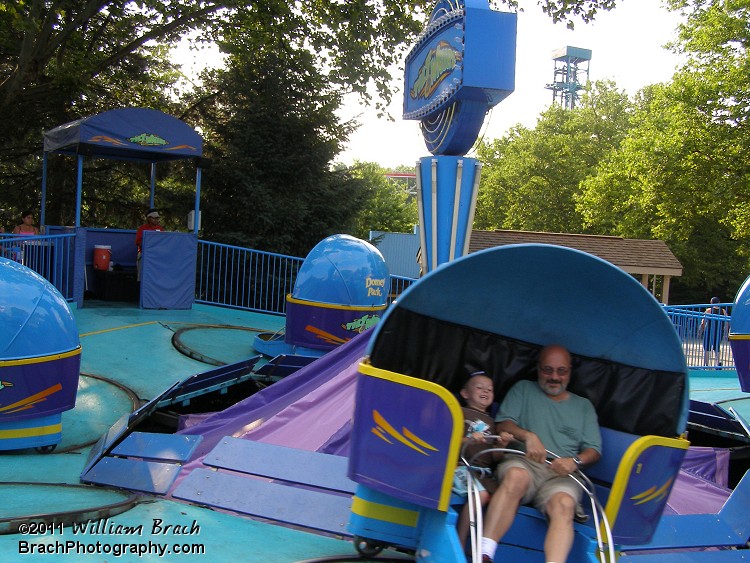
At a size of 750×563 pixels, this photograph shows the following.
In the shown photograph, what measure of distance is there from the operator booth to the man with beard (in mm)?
9854

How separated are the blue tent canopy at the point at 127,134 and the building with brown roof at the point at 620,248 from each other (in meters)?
15.2

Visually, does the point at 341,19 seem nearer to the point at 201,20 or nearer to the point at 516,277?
the point at 201,20

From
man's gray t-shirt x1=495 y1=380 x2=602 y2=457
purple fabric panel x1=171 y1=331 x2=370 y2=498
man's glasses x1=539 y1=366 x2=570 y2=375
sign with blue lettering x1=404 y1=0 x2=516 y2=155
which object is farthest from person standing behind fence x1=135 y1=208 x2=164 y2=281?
man's glasses x1=539 y1=366 x2=570 y2=375

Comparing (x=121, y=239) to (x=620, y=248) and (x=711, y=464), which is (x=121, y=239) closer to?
(x=711, y=464)

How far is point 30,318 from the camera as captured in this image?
5.63 metres

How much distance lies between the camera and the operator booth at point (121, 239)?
12359mm

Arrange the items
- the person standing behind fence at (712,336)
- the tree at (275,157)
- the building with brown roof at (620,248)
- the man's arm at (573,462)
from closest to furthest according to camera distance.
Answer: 1. the man's arm at (573,462)
2. the person standing behind fence at (712,336)
3. the tree at (275,157)
4. the building with brown roof at (620,248)

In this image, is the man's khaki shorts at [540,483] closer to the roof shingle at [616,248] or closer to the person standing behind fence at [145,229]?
the person standing behind fence at [145,229]

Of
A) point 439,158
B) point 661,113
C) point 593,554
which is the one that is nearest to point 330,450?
point 593,554

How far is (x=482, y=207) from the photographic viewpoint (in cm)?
4453

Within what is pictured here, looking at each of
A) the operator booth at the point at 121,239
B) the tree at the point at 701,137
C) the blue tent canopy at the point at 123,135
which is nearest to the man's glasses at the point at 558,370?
the operator booth at the point at 121,239

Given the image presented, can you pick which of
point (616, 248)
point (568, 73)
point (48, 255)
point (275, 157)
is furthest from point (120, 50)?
point (568, 73)

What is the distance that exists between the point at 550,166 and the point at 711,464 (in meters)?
34.8

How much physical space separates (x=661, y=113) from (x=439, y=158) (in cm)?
2405
